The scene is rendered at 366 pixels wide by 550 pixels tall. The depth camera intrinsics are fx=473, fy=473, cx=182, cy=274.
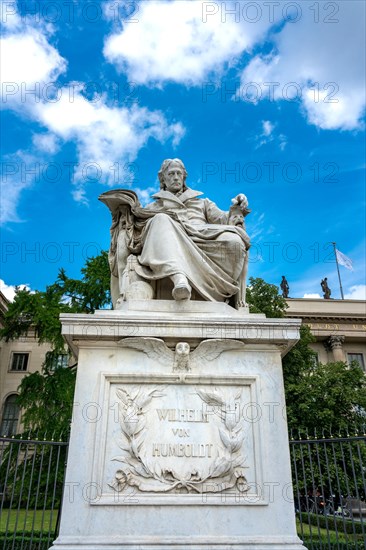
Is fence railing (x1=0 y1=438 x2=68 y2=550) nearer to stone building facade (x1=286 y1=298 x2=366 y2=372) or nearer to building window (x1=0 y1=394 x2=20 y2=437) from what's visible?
building window (x1=0 y1=394 x2=20 y2=437)

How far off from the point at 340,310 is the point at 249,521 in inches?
1444

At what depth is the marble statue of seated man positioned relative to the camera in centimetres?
525

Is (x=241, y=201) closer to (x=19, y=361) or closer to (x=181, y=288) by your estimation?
(x=181, y=288)

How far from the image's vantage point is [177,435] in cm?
429

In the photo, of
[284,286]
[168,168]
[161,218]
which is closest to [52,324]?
[168,168]

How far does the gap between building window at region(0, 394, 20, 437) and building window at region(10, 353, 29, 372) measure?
217cm

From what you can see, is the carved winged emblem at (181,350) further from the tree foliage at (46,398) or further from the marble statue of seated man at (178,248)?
the tree foliage at (46,398)

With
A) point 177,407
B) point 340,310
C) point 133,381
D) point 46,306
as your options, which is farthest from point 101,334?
point 340,310

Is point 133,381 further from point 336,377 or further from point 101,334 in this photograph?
point 336,377

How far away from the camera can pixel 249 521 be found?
160 inches

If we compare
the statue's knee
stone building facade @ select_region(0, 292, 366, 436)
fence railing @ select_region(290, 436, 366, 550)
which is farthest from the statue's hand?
stone building facade @ select_region(0, 292, 366, 436)

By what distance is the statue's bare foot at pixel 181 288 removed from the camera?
489 centimetres

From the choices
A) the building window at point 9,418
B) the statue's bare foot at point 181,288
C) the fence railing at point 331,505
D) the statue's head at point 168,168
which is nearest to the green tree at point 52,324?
the fence railing at point 331,505

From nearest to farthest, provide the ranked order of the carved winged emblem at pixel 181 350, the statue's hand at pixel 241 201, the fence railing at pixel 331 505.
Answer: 1. the carved winged emblem at pixel 181 350
2. the fence railing at pixel 331 505
3. the statue's hand at pixel 241 201
